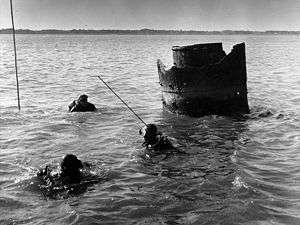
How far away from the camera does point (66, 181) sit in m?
8.84

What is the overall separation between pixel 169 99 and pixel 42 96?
9.25 m

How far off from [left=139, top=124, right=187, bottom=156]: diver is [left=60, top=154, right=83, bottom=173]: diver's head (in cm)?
A: 274

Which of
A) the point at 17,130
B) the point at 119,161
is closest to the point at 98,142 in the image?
the point at 119,161

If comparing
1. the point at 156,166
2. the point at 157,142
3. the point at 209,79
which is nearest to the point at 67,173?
the point at 156,166

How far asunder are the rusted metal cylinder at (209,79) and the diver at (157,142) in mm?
4142

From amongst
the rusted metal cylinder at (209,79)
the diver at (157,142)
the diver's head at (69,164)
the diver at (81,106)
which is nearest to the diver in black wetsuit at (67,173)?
the diver's head at (69,164)

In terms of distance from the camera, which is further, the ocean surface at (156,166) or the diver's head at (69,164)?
the diver's head at (69,164)

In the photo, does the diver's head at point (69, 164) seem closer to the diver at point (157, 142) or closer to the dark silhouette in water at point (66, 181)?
the dark silhouette in water at point (66, 181)

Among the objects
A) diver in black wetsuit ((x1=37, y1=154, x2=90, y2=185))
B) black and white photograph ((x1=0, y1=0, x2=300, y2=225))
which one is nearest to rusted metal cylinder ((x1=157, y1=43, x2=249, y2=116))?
black and white photograph ((x1=0, y1=0, x2=300, y2=225))

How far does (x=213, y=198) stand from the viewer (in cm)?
816

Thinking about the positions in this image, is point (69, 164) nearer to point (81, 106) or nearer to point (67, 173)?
point (67, 173)

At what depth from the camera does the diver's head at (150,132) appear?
36.7 ft

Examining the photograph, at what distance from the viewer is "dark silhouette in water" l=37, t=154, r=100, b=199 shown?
339 inches

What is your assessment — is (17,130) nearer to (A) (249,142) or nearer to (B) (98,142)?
(B) (98,142)
